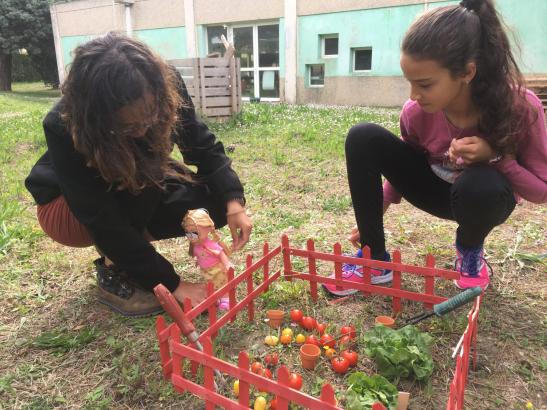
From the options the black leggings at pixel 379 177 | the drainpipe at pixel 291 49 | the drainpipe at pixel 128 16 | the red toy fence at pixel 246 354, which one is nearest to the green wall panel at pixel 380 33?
the drainpipe at pixel 291 49

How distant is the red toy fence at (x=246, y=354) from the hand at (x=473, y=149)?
0.44 metres

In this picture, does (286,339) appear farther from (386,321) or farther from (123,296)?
(123,296)

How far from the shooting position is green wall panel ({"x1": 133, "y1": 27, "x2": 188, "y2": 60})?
14898 mm

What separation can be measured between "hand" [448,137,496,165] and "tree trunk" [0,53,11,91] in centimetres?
2252

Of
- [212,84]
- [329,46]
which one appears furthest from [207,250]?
[329,46]

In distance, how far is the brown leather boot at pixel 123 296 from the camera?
215 cm

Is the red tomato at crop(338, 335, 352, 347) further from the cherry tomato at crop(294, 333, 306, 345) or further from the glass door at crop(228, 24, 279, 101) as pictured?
the glass door at crop(228, 24, 279, 101)

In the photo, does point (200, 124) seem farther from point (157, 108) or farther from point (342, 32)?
point (342, 32)

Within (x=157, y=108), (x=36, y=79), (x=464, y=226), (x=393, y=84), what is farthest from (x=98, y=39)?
(x=36, y=79)

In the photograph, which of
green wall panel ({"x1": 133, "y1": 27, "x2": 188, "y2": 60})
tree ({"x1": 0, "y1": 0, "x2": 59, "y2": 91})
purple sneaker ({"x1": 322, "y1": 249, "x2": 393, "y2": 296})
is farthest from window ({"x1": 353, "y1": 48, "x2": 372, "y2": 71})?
tree ({"x1": 0, "y1": 0, "x2": 59, "y2": 91})

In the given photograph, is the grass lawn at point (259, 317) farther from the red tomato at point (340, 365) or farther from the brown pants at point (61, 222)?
the brown pants at point (61, 222)

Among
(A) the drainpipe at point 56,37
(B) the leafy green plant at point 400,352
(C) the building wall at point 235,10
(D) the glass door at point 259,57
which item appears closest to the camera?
(B) the leafy green plant at point 400,352

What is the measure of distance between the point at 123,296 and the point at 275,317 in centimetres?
74

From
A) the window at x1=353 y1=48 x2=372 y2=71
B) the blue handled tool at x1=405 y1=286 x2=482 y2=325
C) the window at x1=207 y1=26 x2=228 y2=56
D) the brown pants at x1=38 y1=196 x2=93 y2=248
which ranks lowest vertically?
the blue handled tool at x1=405 y1=286 x2=482 y2=325
